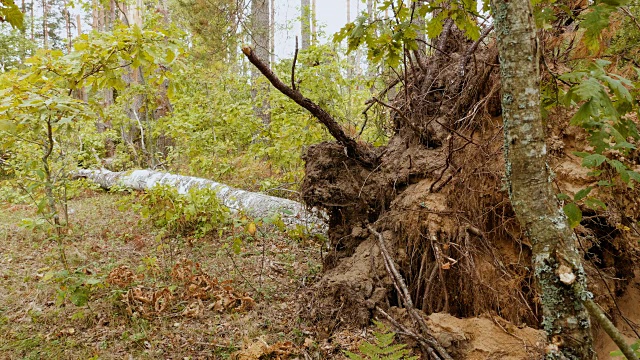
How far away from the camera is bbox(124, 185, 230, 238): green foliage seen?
590 centimetres

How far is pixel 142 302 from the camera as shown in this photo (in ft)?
13.4

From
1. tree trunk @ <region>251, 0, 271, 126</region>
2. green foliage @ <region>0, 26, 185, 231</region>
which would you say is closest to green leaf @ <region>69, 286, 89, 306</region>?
green foliage @ <region>0, 26, 185, 231</region>

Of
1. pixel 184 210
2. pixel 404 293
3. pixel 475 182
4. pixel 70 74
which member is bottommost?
pixel 404 293

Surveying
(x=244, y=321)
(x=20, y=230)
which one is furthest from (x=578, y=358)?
(x=20, y=230)

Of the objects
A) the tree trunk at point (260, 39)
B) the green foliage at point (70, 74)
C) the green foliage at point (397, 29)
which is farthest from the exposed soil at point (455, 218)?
the tree trunk at point (260, 39)

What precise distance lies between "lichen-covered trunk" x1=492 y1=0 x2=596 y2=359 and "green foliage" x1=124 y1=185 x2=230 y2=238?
458 centimetres

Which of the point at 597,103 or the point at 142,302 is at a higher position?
the point at 597,103

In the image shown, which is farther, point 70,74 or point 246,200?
point 246,200

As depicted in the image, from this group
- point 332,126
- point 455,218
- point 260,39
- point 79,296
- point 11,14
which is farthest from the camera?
point 260,39

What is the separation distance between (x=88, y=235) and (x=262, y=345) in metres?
5.00

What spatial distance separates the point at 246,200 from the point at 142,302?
2.89 meters

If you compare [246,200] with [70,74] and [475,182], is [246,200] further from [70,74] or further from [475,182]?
[475,182]

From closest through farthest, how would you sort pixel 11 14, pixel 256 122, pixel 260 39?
pixel 11 14 → pixel 256 122 → pixel 260 39

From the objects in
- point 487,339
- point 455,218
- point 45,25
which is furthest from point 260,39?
point 45,25
